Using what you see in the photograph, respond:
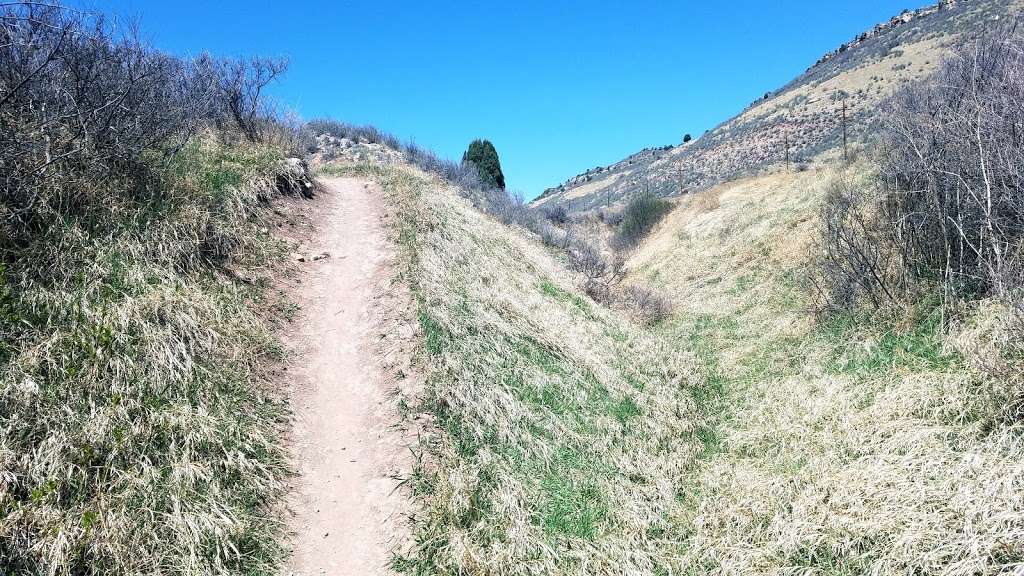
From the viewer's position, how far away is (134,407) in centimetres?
403

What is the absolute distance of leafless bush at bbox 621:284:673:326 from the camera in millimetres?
12328

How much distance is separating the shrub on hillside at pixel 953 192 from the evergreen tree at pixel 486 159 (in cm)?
1757

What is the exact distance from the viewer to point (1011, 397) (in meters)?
4.35

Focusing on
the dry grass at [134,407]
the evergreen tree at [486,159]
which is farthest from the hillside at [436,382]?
the evergreen tree at [486,159]

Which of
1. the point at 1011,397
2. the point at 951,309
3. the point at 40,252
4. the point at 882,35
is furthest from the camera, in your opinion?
the point at 882,35

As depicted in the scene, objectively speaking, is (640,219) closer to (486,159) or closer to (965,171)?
(486,159)

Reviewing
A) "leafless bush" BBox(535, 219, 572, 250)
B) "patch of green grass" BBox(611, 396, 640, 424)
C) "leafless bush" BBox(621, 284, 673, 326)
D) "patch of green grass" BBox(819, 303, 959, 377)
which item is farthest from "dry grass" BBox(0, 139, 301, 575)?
"leafless bush" BBox(535, 219, 572, 250)

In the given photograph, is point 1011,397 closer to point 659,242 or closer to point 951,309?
point 951,309

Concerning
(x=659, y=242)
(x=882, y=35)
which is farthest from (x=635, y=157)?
(x=659, y=242)

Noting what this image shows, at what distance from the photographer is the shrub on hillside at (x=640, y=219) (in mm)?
26031

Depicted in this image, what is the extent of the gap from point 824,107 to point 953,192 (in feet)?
145

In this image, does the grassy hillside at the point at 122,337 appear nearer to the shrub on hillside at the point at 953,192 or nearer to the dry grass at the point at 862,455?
the dry grass at the point at 862,455

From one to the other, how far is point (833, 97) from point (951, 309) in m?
47.3

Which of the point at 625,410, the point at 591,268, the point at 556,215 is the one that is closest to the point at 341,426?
the point at 625,410
